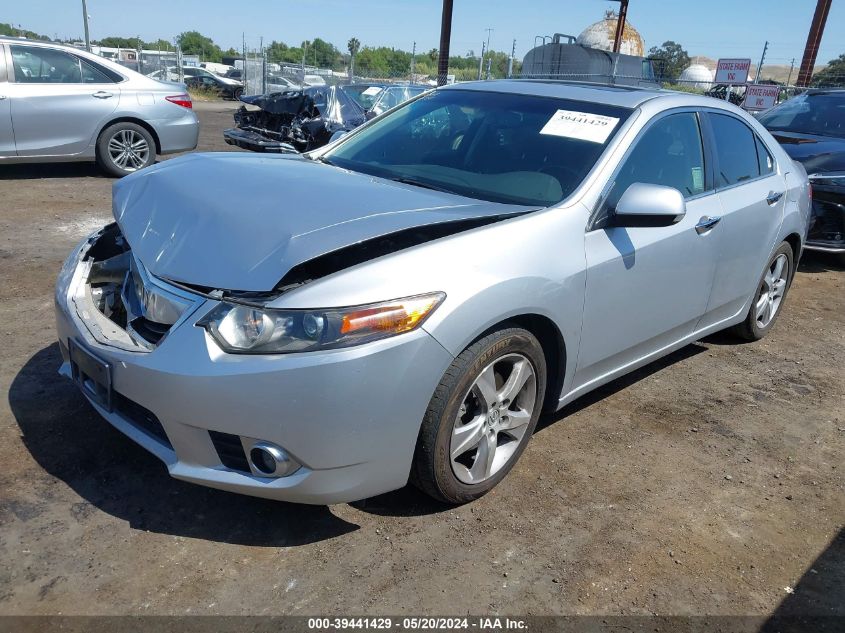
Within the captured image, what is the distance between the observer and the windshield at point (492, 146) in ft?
10.3

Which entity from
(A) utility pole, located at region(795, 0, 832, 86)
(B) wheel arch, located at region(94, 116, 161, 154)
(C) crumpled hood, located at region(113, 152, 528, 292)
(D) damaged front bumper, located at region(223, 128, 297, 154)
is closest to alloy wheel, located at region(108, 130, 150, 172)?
(B) wheel arch, located at region(94, 116, 161, 154)

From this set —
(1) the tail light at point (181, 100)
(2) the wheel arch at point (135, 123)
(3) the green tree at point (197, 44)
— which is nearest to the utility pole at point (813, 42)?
(1) the tail light at point (181, 100)

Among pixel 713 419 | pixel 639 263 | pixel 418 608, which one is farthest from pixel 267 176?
pixel 713 419

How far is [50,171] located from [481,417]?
27.7 feet

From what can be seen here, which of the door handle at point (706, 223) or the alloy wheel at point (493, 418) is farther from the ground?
the door handle at point (706, 223)

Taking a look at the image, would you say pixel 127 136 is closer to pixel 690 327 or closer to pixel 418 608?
pixel 690 327

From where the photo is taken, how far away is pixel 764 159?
439cm

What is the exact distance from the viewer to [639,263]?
3131mm

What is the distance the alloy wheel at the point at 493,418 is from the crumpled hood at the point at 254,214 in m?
0.63

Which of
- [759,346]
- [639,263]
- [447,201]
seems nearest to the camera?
[447,201]

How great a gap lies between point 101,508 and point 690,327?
301 centimetres

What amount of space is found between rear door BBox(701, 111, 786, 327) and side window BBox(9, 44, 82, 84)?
23.9 ft

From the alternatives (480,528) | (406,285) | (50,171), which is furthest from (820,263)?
(50,171)

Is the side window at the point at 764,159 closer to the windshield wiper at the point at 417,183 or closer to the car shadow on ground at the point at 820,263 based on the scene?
the windshield wiper at the point at 417,183
